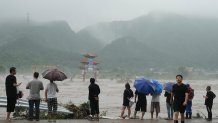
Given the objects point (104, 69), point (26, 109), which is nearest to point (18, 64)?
point (104, 69)

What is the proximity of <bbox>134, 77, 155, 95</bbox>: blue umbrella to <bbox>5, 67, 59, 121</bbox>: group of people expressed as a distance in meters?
3.03

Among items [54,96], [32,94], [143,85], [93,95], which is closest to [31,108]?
[32,94]

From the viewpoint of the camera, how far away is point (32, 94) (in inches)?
481

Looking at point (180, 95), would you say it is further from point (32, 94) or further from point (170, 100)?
point (32, 94)

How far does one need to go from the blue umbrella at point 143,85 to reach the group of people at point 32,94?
3.03m

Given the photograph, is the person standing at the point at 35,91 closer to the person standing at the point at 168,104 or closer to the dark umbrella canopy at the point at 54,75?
the dark umbrella canopy at the point at 54,75

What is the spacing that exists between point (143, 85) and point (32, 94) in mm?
4072

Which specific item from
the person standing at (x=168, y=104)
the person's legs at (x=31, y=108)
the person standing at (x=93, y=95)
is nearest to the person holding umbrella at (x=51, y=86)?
the person's legs at (x=31, y=108)

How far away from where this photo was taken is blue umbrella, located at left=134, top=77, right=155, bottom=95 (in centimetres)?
1396

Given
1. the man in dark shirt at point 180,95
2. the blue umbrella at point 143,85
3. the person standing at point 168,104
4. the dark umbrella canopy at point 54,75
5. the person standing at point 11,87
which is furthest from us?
the person standing at point 168,104

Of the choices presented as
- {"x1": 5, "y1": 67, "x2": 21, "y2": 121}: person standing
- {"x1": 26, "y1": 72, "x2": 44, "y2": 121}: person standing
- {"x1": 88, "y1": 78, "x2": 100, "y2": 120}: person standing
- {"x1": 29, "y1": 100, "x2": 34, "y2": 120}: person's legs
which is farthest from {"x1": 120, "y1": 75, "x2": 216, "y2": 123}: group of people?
{"x1": 5, "y1": 67, "x2": 21, "y2": 121}: person standing

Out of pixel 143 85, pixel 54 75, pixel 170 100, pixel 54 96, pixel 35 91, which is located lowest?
pixel 170 100

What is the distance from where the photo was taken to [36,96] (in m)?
12.2

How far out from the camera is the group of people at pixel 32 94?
11789mm
